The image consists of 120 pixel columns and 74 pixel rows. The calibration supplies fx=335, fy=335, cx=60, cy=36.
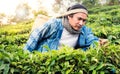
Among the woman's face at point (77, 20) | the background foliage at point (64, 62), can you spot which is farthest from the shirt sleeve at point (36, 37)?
the background foliage at point (64, 62)

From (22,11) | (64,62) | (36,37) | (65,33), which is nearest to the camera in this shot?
(64,62)

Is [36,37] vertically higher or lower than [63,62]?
higher

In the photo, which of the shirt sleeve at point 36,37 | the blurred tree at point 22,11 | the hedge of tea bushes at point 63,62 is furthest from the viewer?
the blurred tree at point 22,11

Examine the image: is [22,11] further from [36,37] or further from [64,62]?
[64,62]

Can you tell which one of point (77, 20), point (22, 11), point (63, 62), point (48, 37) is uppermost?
point (77, 20)

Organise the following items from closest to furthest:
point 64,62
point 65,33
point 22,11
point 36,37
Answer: point 64,62
point 36,37
point 65,33
point 22,11

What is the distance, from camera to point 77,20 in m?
5.08

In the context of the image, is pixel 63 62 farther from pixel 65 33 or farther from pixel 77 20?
pixel 65 33

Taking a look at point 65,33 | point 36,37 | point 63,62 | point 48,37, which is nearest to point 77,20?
point 65,33

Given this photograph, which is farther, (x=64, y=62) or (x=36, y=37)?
(x=36, y=37)

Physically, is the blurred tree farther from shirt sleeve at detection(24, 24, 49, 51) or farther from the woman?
shirt sleeve at detection(24, 24, 49, 51)

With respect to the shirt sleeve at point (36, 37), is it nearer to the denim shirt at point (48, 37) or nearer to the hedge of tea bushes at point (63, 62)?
the denim shirt at point (48, 37)

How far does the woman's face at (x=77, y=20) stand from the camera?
507 cm

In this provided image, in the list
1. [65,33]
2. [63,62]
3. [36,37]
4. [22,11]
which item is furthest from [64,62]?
[22,11]
